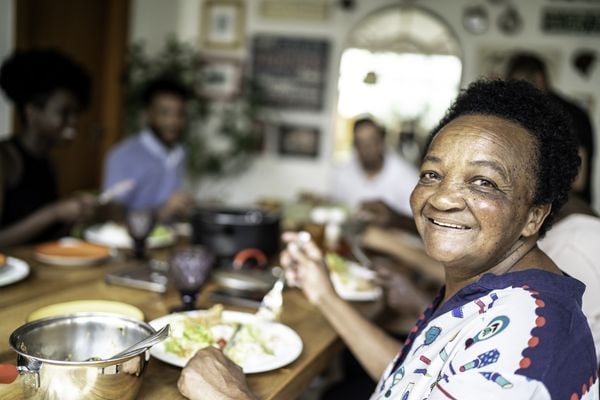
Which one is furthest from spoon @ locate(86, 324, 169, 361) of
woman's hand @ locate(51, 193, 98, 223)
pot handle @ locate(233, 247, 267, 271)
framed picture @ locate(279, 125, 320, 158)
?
framed picture @ locate(279, 125, 320, 158)

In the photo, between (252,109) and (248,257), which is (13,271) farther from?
(252,109)

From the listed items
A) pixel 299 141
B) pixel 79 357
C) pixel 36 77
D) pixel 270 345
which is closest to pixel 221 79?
pixel 299 141

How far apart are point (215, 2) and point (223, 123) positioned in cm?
115

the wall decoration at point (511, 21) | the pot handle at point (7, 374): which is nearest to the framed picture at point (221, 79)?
the wall decoration at point (511, 21)

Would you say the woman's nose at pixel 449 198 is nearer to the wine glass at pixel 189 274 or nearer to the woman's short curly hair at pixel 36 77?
the wine glass at pixel 189 274

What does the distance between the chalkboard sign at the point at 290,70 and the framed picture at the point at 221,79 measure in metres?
0.18

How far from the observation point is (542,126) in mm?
1065

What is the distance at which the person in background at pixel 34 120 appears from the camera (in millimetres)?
2504

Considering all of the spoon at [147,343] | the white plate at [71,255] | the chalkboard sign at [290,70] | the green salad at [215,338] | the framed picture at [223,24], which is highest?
the framed picture at [223,24]

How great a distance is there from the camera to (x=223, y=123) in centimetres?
559

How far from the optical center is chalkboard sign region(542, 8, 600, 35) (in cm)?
491

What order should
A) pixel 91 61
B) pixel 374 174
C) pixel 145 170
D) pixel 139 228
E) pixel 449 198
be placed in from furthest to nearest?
pixel 91 61 → pixel 374 174 → pixel 145 170 → pixel 139 228 → pixel 449 198

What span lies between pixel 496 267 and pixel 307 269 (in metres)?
0.57

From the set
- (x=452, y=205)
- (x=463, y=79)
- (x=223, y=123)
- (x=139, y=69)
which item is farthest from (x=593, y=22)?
(x=452, y=205)
